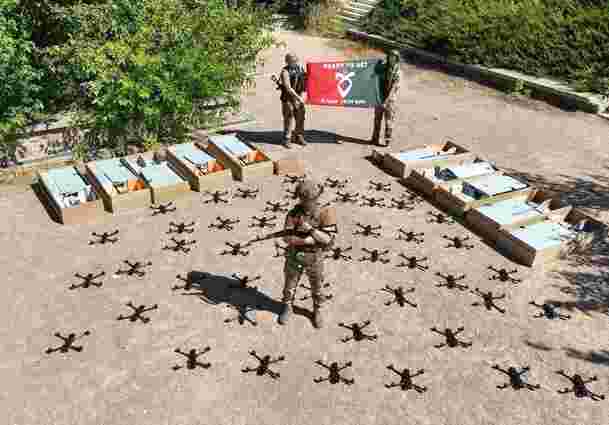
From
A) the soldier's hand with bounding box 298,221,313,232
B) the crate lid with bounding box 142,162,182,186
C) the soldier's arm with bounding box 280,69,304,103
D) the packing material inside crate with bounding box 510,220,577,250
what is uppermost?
the soldier's arm with bounding box 280,69,304,103

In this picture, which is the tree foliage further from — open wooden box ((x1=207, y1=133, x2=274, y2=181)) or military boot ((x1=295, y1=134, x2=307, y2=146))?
military boot ((x1=295, y1=134, x2=307, y2=146))

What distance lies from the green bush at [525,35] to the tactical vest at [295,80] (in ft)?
32.5

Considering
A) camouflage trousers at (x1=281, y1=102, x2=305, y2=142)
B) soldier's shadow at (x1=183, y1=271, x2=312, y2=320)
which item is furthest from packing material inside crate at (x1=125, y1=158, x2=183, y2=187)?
camouflage trousers at (x1=281, y1=102, x2=305, y2=142)

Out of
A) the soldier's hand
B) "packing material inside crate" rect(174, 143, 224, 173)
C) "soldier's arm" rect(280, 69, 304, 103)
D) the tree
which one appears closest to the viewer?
the soldier's hand

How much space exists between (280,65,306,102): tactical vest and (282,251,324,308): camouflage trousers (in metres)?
7.00

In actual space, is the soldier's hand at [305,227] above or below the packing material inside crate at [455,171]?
above

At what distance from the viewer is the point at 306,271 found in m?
7.96

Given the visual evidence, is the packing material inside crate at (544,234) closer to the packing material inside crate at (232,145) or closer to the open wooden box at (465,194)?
the open wooden box at (465,194)

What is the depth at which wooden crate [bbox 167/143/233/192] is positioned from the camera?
39.7ft

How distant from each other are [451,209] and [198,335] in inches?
234

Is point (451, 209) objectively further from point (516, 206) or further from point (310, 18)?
point (310, 18)

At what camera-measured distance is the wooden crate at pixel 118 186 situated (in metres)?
11.3

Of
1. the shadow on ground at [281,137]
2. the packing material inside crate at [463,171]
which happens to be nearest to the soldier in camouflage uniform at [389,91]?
the shadow on ground at [281,137]

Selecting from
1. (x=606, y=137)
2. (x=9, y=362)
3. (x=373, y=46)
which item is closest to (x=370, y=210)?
(x=9, y=362)
